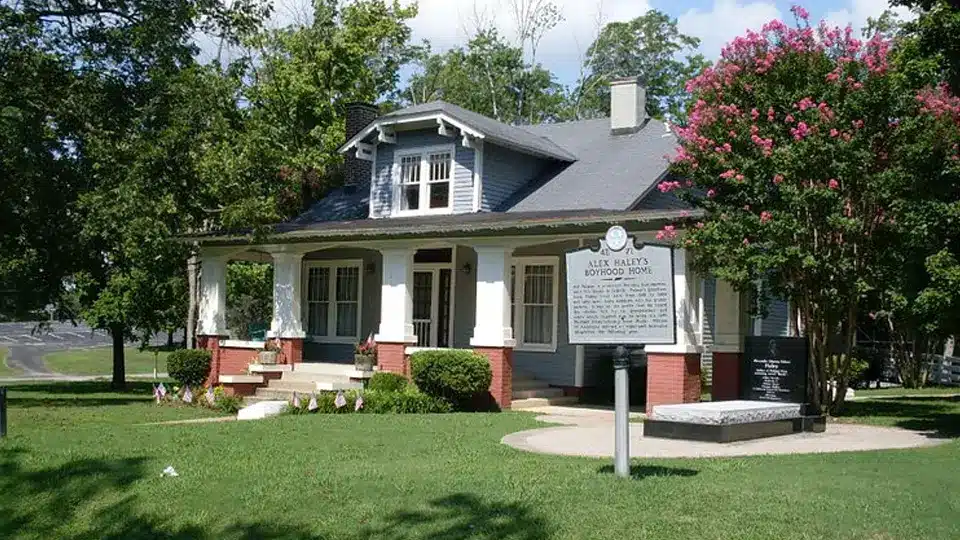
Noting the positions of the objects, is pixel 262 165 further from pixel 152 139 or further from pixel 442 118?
pixel 442 118

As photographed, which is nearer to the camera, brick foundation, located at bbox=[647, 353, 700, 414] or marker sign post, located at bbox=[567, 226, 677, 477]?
marker sign post, located at bbox=[567, 226, 677, 477]

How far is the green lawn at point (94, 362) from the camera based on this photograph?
44656mm

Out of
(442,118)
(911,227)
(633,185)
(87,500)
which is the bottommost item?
(87,500)

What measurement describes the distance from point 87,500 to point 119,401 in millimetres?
13435

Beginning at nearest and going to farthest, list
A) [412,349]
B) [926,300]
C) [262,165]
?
1. [926,300]
2. [412,349]
3. [262,165]

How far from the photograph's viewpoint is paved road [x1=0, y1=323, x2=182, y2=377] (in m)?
47.2

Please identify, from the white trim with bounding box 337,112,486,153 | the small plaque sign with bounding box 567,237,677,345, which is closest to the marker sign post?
the small plaque sign with bounding box 567,237,677,345

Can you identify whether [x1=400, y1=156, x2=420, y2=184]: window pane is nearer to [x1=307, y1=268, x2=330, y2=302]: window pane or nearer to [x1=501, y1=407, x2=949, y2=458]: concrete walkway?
[x1=307, y1=268, x2=330, y2=302]: window pane

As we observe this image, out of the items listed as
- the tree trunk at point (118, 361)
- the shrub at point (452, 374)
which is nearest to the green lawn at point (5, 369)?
the tree trunk at point (118, 361)

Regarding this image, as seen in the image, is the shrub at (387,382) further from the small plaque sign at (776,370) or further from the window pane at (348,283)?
the small plaque sign at (776,370)

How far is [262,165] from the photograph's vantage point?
82.4 ft

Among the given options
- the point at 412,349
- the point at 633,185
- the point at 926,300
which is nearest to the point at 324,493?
the point at 926,300

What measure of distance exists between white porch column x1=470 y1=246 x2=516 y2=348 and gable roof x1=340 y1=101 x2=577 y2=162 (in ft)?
11.8

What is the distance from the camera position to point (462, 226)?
20141 millimetres
